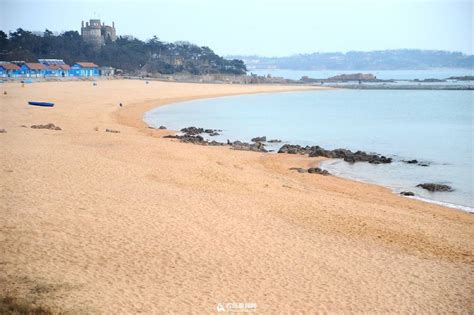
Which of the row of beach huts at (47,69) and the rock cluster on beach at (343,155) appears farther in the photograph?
the row of beach huts at (47,69)

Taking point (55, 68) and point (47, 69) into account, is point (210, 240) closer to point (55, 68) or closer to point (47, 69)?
point (47, 69)

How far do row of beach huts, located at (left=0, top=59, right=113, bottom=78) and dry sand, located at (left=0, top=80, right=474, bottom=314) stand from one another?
182 ft

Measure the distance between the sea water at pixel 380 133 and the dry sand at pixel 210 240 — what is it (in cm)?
295

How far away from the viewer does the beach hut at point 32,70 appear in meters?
67.7

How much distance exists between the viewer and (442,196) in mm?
15250

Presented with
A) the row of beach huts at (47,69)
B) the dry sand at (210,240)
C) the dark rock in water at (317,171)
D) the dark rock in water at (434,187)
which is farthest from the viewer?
the row of beach huts at (47,69)

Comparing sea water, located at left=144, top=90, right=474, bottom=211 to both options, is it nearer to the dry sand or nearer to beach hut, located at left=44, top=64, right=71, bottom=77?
the dry sand

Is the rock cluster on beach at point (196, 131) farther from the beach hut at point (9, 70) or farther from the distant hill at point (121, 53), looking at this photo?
the distant hill at point (121, 53)

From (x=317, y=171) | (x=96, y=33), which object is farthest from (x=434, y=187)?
(x=96, y=33)

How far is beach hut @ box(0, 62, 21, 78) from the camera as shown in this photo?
64.9 metres

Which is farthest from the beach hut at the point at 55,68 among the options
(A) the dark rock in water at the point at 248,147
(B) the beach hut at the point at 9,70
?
(A) the dark rock in water at the point at 248,147

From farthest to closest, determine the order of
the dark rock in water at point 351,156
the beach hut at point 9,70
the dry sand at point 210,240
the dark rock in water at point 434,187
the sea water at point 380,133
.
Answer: the beach hut at point 9,70
the dark rock in water at point 351,156
the sea water at point 380,133
the dark rock in water at point 434,187
the dry sand at point 210,240

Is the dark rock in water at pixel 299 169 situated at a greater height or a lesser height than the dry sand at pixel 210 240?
greater

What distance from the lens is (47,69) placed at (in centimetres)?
7281
